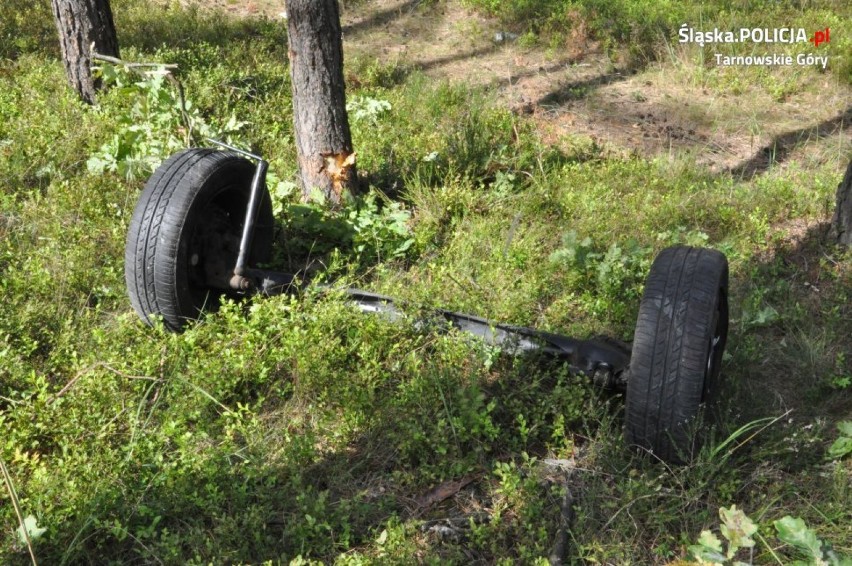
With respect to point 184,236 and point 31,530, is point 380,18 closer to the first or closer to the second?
point 184,236

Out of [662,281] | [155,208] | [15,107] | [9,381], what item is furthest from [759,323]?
[15,107]

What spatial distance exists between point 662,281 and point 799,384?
1.51 m

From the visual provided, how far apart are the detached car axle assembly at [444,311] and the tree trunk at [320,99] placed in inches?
35.3

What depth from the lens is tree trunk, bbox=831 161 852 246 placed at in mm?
5668

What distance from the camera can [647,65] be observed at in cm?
915

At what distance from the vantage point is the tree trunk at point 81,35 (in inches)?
293

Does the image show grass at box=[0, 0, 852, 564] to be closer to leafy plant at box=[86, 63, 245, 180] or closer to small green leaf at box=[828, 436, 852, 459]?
small green leaf at box=[828, 436, 852, 459]

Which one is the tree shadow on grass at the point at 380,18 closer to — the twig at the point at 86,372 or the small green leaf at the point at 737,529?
the twig at the point at 86,372

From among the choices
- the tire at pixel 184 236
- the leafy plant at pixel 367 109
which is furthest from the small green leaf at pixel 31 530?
the leafy plant at pixel 367 109

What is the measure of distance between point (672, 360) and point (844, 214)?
306 cm

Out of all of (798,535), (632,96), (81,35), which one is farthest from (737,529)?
(81,35)

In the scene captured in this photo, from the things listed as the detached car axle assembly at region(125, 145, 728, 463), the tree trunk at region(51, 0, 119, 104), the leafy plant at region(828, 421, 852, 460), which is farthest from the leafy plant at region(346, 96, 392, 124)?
the leafy plant at region(828, 421, 852, 460)

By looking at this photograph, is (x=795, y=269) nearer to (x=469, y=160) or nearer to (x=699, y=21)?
(x=469, y=160)

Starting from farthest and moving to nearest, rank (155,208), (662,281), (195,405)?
(155,208) < (195,405) < (662,281)
